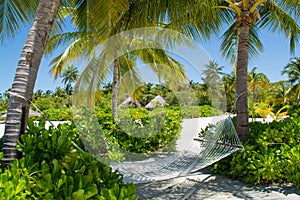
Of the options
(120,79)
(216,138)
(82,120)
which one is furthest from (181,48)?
(120,79)

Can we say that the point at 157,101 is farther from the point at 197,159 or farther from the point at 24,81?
the point at 24,81

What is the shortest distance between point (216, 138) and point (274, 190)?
0.83 metres

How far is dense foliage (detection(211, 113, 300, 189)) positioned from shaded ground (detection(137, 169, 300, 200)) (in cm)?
11

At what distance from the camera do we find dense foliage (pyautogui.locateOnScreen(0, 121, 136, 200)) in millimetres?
1218

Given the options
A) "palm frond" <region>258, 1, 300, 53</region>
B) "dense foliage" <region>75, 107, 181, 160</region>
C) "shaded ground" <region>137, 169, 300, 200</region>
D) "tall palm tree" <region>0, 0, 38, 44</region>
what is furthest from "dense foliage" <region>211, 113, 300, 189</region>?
"tall palm tree" <region>0, 0, 38, 44</region>

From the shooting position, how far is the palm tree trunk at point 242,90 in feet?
11.4

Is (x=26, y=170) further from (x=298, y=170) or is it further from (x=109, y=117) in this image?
(x=109, y=117)

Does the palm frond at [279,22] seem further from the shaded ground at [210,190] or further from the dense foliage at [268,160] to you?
the shaded ground at [210,190]

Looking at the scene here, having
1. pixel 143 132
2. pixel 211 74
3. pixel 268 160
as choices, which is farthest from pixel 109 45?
pixel 268 160

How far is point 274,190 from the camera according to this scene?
9.18 feet

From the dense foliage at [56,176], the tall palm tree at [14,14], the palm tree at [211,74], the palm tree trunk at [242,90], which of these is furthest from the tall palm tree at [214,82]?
the tall palm tree at [14,14]

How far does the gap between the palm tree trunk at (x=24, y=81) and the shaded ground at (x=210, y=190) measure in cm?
145

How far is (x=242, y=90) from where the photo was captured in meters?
3.48

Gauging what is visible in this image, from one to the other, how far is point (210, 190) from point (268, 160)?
70cm
